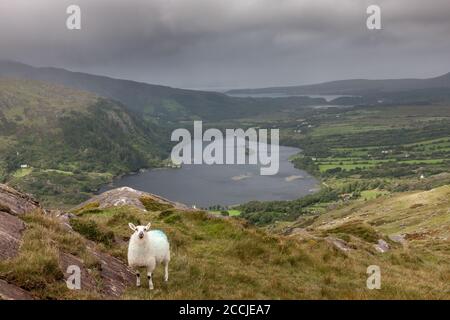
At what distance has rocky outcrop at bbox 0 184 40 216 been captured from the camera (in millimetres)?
20219

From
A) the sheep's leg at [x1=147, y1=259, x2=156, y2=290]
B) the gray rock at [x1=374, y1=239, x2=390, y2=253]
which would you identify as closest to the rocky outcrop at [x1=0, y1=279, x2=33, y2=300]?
the sheep's leg at [x1=147, y1=259, x2=156, y2=290]

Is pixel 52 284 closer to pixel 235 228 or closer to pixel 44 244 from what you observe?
pixel 44 244

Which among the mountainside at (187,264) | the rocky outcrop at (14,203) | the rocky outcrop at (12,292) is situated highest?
the rocky outcrop at (14,203)

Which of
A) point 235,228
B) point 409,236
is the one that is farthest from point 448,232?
point 235,228

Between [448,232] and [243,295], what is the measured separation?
8178 centimetres

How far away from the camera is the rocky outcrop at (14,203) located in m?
20.2

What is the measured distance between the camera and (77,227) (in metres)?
22.0

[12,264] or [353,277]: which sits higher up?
[12,264]

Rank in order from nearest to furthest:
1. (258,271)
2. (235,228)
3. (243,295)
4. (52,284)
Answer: (52,284) < (243,295) < (258,271) < (235,228)
